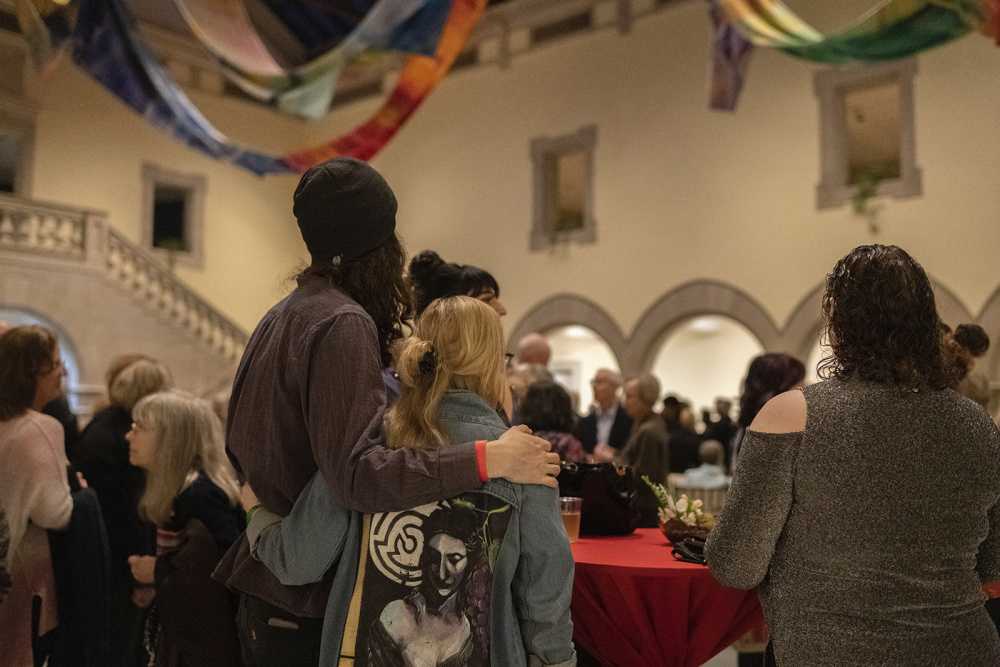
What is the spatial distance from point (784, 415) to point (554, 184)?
11152mm

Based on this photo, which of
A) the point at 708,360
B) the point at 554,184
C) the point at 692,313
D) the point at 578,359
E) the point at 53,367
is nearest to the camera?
the point at 53,367

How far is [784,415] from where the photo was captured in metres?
1.77

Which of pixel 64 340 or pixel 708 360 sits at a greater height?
pixel 64 340

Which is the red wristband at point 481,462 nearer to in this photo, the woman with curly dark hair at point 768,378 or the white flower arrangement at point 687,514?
the white flower arrangement at point 687,514

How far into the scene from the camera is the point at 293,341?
1.92 m

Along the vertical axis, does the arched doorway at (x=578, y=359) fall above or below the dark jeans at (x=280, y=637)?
above

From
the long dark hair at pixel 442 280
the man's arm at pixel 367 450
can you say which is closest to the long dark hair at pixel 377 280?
the man's arm at pixel 367 450

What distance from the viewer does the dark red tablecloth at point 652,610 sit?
7.34 ft

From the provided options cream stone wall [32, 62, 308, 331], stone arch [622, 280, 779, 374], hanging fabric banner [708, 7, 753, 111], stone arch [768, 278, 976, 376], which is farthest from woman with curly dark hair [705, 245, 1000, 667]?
cream stone wall [32, 62, 308, 331]

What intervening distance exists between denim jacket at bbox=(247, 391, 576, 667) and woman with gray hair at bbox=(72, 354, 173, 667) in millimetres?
1849

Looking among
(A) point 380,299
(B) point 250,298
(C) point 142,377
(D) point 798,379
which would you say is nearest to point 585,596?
(A) point 380,299

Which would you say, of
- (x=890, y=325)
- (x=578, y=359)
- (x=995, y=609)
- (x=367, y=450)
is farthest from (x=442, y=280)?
(x=578, y=359)

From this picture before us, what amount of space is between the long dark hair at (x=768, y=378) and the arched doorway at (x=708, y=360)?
10.1m

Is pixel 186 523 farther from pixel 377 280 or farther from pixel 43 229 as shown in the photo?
→ pixel 43 229
